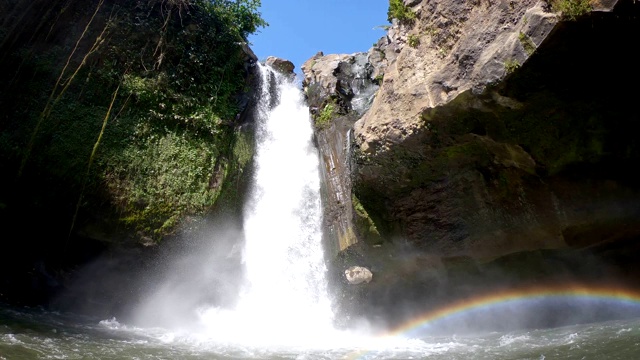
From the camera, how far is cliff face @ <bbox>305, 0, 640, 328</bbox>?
548 centimetres

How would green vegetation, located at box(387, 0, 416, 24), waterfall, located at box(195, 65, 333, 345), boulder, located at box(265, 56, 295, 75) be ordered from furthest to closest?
boulder, located at box(265, 56, 295, 75)
waterfall, located at box(195, 65, 333, 345)
green vegetation, located at box(387, 0, 416, 24)

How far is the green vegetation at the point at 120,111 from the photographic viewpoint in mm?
9945

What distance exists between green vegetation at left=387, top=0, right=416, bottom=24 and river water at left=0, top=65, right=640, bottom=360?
183 inches

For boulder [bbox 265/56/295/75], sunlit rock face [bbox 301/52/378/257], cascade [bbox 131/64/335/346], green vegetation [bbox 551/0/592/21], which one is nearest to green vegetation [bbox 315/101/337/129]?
sunlit rock face [bbox 301/52/378/257]

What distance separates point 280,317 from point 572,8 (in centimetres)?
808

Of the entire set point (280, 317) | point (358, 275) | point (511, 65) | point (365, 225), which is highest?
point (511, 65)

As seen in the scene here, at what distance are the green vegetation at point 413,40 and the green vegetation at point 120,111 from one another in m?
5.91

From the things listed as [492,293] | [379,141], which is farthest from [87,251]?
[492,293]

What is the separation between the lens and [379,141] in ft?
24.2

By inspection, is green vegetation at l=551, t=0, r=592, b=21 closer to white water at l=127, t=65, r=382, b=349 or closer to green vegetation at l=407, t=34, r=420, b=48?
green vegetation at l=407, t=34, r=420, b=48

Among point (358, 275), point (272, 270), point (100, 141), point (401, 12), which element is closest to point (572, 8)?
point (401, 12)

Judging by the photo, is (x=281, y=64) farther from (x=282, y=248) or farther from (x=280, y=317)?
(x=280, y=317)

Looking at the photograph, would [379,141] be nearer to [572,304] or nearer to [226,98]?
[572,304]

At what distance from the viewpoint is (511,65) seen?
5391 millimetres
